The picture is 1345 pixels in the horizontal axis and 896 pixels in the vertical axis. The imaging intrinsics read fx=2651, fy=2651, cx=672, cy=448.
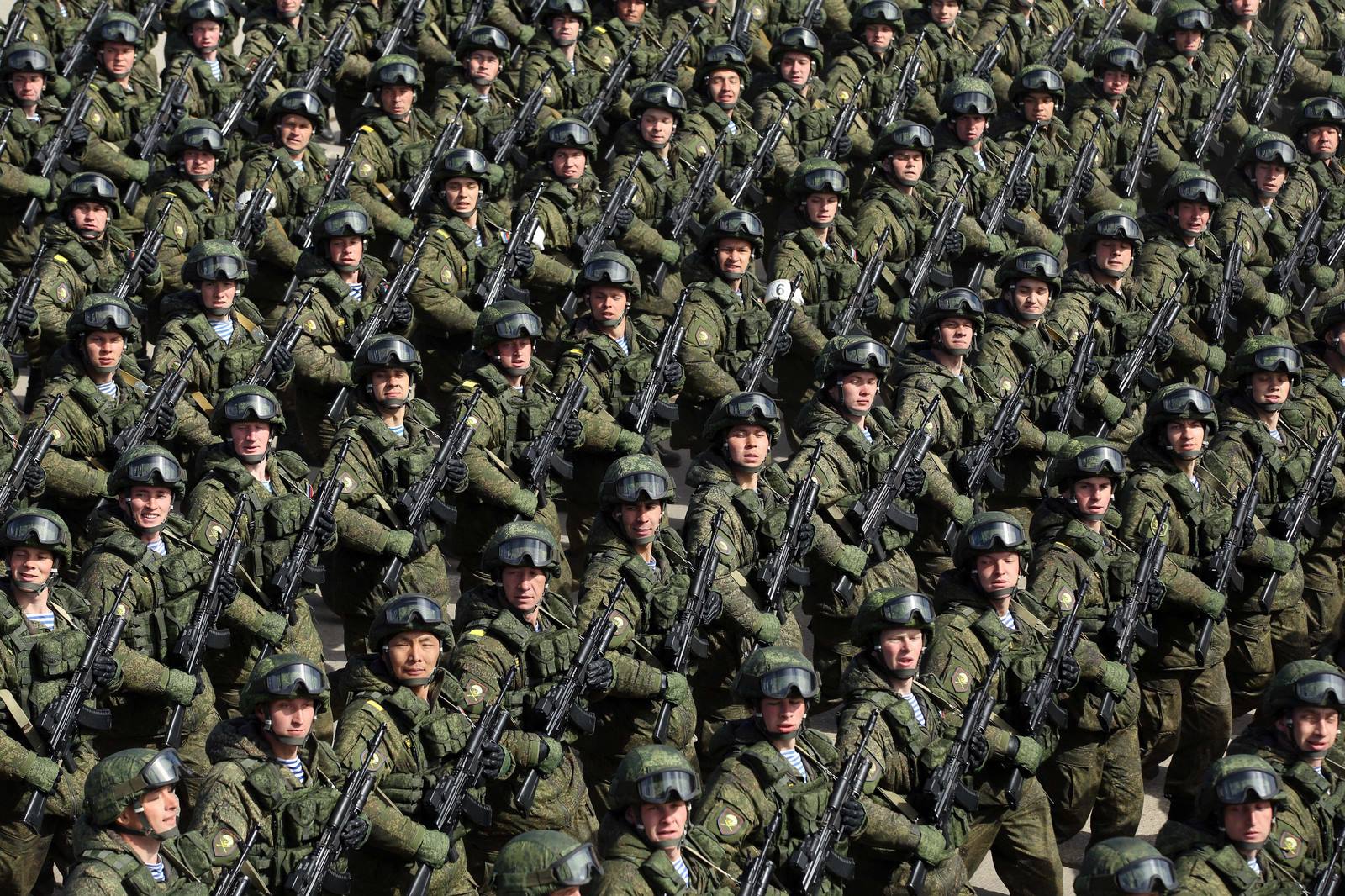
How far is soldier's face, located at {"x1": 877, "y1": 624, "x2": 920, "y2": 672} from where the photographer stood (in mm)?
15398

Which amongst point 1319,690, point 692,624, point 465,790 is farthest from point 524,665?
point 1319,690

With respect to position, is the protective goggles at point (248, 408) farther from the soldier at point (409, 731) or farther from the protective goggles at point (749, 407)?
the protective goggles at point (749, 407)

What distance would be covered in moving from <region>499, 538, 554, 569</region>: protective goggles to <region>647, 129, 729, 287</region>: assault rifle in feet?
21.6

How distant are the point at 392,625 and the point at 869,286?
25.4 feet

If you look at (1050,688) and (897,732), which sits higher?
(1050,688)

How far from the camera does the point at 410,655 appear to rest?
1480 centimetres

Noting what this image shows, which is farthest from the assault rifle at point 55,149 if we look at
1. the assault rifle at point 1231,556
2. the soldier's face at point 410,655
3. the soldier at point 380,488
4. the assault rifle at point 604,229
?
the assault rifle at point 1231,556

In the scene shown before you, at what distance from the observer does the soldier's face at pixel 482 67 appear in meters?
24.1

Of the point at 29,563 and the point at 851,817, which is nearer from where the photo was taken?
the point at 851,817

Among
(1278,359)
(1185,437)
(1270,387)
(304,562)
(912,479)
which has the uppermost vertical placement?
(1278,359)

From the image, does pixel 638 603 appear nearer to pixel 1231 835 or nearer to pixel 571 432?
pixel 571 432

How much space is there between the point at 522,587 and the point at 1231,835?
4289 millimetres

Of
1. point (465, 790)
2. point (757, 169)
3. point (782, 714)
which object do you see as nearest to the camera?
point (465, 790)

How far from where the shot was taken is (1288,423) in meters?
20.1
